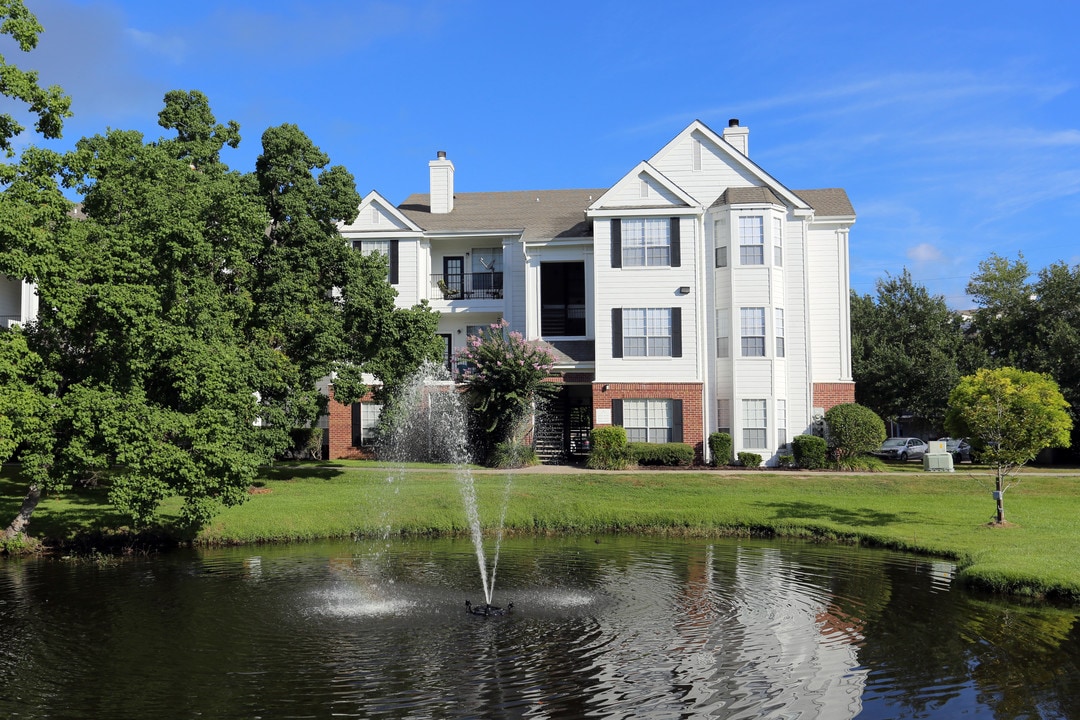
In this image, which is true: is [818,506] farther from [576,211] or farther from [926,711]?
[576,211]

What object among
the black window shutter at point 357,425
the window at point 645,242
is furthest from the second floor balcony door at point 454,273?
the window at point 645,242

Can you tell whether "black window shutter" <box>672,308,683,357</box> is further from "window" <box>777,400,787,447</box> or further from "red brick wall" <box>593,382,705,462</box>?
"window" <box>777,400,787,447</box>

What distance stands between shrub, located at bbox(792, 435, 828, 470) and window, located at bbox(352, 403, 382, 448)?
16.9m

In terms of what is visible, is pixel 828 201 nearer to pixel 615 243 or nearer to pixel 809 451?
pixel 615 243

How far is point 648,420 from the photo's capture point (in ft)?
112

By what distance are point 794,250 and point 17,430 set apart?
1102 inches

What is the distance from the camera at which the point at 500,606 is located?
14.6 meters

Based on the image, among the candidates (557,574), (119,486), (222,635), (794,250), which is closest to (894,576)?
(557,574)

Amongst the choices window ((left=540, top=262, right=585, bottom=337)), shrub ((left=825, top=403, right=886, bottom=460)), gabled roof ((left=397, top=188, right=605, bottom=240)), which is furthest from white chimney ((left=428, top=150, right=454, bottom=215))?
shrub ((left=825, top=403, right=886, bottom=460))

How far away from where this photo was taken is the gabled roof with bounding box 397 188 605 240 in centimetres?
3709

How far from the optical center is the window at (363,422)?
36406 millimetres

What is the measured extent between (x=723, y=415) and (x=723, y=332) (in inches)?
129

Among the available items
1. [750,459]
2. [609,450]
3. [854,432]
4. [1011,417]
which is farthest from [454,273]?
[1011,417]

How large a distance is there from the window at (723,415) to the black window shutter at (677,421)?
1645mm
